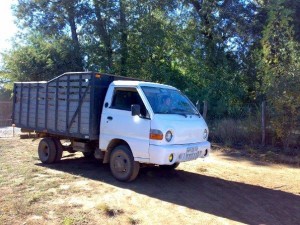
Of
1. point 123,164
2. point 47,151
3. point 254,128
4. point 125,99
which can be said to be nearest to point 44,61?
point 47,151

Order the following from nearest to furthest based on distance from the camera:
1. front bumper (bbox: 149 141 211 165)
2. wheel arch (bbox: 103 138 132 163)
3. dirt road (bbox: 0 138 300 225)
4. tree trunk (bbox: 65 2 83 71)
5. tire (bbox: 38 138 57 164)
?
dirt road (bbox: 0 138 300 225) < front bumper (bbox: 149 141 211 165) < wheel arch (bbox: 103 138 132 163) < tire (bbox: 38 138 57 164) < tree trunk (bbox: 65 2 83 71)

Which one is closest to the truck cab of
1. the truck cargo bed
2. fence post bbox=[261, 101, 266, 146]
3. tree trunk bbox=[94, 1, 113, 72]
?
the truck cargo bed

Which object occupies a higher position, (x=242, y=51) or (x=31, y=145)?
(x=242, y=51)

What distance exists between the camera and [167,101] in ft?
26.6

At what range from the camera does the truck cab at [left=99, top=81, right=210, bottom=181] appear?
721cm

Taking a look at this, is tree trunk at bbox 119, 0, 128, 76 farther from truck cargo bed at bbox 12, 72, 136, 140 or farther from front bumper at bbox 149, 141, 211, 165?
front bumper at bbox 149, 141, 211, 165

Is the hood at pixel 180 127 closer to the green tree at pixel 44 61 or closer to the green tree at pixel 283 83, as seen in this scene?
the green tree at pixel 283 83

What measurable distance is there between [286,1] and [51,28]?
12.8 metres

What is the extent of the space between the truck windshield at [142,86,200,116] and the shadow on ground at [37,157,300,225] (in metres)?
1.54

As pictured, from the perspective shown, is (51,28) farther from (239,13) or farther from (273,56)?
(273,56)

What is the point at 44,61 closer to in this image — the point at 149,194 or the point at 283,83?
the point at 283,83

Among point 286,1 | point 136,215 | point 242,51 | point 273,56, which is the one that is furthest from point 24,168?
point 286,1

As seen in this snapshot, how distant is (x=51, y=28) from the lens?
2145cm

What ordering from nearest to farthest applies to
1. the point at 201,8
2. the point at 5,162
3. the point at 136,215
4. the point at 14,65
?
the point at 136,215
the point at 5,162
the point at 201,8
the point at 14,65
